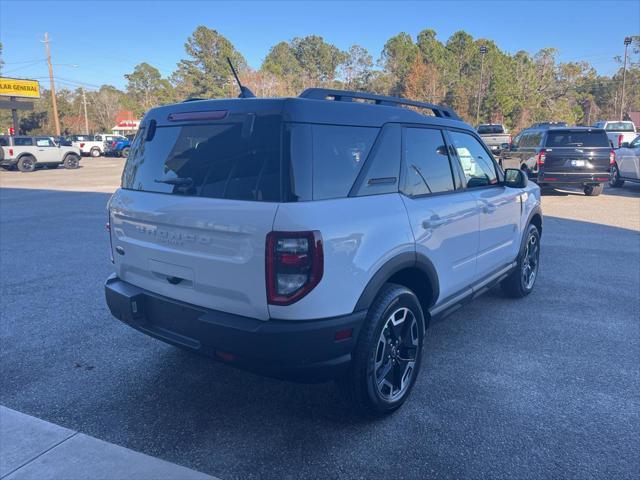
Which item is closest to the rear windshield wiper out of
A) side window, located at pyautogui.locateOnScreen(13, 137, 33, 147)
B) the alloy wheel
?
the alloy wheel

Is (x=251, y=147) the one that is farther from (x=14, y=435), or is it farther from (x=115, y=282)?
(x=14, y=435)

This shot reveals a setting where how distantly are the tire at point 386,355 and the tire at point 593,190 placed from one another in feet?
41.5

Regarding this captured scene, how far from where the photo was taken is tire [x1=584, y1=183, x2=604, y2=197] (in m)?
13.6

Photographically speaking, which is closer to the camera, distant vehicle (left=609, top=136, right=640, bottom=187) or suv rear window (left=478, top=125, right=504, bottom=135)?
distant vehicle (left=609, top=136, right=640, bottom=187)

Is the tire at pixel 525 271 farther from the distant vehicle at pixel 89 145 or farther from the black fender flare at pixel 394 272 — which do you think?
the distant vehicle at pixel 89 145

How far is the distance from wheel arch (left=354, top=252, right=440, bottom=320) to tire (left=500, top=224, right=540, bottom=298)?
6.31ft

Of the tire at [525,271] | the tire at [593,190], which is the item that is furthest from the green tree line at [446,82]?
the tire at [525,271]

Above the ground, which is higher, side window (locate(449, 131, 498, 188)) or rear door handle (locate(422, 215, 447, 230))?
side window (locate(449, 131, 498, 188))

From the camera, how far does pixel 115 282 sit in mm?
3352

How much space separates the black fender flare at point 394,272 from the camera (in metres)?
2.71

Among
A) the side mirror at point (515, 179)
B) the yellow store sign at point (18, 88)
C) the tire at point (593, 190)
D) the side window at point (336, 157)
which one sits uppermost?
the yellow store sign at point (18, 88)

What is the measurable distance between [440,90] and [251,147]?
190 ft

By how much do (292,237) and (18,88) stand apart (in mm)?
45059

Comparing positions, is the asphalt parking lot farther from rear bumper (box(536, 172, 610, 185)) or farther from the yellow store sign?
the yellow store sign
